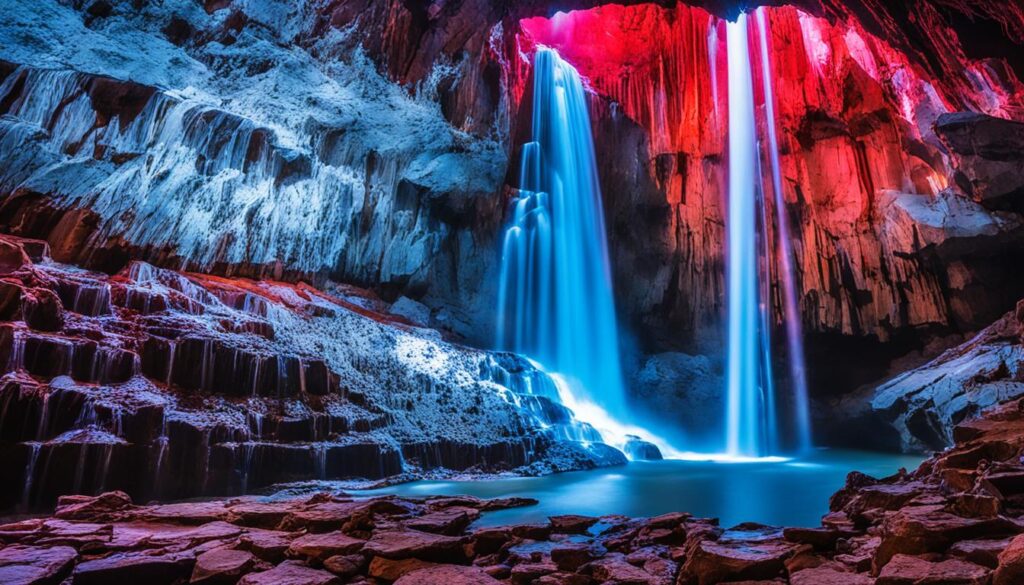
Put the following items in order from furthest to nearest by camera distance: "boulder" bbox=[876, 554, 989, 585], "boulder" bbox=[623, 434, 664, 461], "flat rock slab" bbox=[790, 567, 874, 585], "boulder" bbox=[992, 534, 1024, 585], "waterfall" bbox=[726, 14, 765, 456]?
"waterfall" bbox=[726, 14, 765, 456]
"boulder" bbox=[623, 434, 664, 461]
"flat rock slab" bbox=[790, 567, 874, 585]
"boulder" bbox=[876, 554, 989, 585]
"boulder" bbox=[992, 534, 1024, 585]

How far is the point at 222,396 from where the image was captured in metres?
10.8

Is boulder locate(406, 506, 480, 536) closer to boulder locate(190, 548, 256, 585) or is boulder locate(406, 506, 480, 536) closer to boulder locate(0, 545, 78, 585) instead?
boulder locate(190, 548, 256, 585)

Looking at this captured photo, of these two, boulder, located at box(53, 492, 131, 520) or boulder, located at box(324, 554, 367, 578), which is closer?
boulder, located at box(324, 554, 367, 578)

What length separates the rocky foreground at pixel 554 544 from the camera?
3139 mm

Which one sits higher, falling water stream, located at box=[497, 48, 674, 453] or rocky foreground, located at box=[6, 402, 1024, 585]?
falling water stream, located at box=[497, 48, 674, 453]

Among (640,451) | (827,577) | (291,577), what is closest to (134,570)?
(291,577)

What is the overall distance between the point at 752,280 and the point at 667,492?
59.2ft

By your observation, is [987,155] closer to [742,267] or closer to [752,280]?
[752,280]

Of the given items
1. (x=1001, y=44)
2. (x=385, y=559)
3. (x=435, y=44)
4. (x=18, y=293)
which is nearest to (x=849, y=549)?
(x=385, y=559)

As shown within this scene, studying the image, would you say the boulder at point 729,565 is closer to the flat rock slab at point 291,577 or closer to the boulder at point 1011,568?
the boulder at point 1011,568

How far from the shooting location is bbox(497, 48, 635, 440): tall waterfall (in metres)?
24.7

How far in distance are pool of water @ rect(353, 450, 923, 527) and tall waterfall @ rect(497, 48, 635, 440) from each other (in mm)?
9569

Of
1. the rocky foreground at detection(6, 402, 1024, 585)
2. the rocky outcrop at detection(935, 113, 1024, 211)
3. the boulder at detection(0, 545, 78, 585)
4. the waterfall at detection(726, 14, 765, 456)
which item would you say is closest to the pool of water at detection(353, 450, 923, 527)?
the rocky foreground at detection(6, 402, 1024, 585)

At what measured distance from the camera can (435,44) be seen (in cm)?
2231
